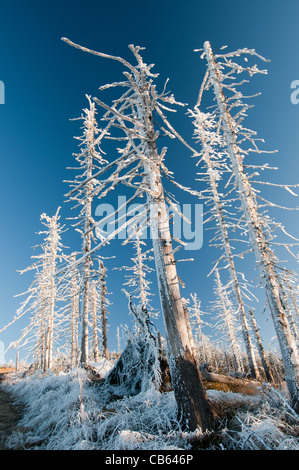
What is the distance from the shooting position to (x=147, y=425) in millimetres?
3949

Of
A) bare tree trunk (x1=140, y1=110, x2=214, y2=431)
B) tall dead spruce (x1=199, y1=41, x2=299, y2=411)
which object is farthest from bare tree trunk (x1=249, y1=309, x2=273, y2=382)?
bare tree trunk (x1=140, y1=110, x2=214, y2=431)

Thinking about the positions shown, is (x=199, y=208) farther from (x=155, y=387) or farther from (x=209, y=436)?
(x=209, y=436)

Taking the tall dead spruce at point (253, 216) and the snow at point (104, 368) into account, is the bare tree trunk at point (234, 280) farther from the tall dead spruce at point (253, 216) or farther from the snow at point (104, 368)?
the snow at point (104, 368)

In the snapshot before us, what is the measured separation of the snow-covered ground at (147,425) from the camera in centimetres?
318

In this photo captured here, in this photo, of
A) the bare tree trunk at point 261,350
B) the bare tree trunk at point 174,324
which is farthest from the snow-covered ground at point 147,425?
the bare tree trunk at point 261,350

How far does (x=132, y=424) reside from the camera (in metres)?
4.00

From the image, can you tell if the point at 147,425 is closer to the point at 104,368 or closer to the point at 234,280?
the point at 104,368

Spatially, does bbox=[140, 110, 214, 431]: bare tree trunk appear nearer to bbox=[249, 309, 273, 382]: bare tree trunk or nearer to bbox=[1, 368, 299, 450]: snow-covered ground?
bbox=[1, 368, 299, 450]: snow-covered ground

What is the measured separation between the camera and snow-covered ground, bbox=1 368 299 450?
3.18 meters

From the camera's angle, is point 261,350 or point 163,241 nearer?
point 163,241

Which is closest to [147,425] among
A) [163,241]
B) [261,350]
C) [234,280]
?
[163,241]

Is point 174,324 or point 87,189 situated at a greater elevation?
point 87,189

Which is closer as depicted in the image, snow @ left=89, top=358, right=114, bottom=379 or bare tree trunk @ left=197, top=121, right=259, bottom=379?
snow @ left=89, top=358, right=114, bottom=379

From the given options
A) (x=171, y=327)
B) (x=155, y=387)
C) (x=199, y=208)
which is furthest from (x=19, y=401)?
(x=199, y=208)
